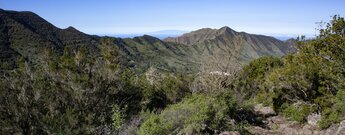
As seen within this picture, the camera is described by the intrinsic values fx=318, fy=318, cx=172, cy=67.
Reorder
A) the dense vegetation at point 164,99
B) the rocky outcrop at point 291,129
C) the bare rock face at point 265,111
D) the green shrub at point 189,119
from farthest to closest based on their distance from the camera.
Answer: the bare rock face at point 265,111, the rocky outcrop at point 291,129, the dense vegetation at point 164,99, the green shrub at point 189,119

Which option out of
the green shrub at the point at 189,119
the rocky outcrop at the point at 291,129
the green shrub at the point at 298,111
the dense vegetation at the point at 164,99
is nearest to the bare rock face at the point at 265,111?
the dense vegetation at the point at 164,99

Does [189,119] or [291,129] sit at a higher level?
[189,119]

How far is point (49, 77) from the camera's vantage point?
80.6 ft

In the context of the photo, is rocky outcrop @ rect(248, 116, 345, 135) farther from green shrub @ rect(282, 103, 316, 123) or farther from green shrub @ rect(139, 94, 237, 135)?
green shrub @ rect(139, 94, 237, 135)

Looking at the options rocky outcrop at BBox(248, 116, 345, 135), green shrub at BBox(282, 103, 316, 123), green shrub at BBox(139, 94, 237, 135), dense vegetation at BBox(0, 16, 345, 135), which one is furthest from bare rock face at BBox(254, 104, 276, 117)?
green shrub at BBox(139, 94, 237, 135)

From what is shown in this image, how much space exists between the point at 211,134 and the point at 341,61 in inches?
252

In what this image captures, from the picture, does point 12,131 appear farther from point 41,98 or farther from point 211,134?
point 211,134

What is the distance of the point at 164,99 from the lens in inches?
1035

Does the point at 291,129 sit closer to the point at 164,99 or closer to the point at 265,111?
the point at 265,111

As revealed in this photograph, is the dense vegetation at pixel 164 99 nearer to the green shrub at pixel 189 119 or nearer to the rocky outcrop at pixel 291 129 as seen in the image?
the green shrub at pixel 189 119

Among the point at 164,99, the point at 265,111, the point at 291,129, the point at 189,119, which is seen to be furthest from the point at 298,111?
the point at 189,119

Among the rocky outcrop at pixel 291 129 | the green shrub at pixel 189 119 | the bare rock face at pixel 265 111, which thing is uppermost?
the green shrub at pixel 189 119

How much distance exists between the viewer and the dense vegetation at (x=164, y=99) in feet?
42.8

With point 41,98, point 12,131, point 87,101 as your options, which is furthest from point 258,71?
point 12,131
